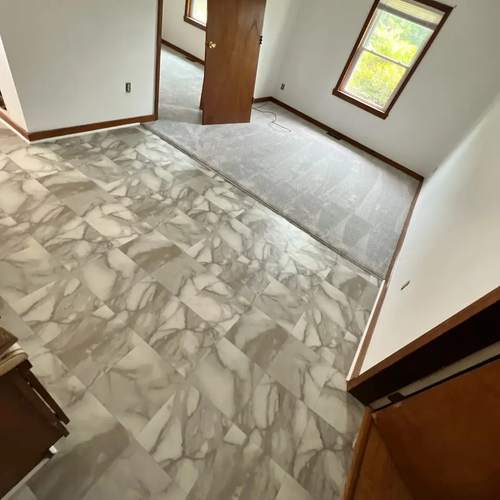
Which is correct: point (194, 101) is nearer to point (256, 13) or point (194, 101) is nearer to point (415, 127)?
point (256, 13)

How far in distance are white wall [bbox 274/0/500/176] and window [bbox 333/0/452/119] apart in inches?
3.6

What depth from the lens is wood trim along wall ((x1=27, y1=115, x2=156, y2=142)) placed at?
2.60 m

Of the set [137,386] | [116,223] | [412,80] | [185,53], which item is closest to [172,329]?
[137,386]

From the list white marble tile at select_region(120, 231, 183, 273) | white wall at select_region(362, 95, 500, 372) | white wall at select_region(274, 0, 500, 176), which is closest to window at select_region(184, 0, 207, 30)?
white wall at select_region(274, 0, 500, 176)

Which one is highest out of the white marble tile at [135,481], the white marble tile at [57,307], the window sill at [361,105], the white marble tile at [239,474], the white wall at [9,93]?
the window sill at [361,105]

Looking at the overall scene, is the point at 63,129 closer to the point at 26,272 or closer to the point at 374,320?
the point at 26,272

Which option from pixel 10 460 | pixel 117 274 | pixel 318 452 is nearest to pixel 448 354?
pixel 318 452

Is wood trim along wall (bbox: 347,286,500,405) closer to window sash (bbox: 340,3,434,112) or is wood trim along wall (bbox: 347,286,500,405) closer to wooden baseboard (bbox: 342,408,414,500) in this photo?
wooden baseboard (bbox: 342,408,414,500)

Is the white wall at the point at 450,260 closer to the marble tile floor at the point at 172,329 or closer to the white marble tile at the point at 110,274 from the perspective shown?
the marble tile floor at the point at 172,329

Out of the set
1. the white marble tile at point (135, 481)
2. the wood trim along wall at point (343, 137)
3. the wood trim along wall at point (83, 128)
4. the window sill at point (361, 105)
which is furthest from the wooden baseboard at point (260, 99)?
the white marble tile at point (135, 481)

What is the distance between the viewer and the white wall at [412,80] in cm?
328

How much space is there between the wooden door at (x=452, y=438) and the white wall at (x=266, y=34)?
4277 millimetres

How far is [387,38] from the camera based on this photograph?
12.2 feet

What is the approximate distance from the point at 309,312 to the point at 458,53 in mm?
3461
